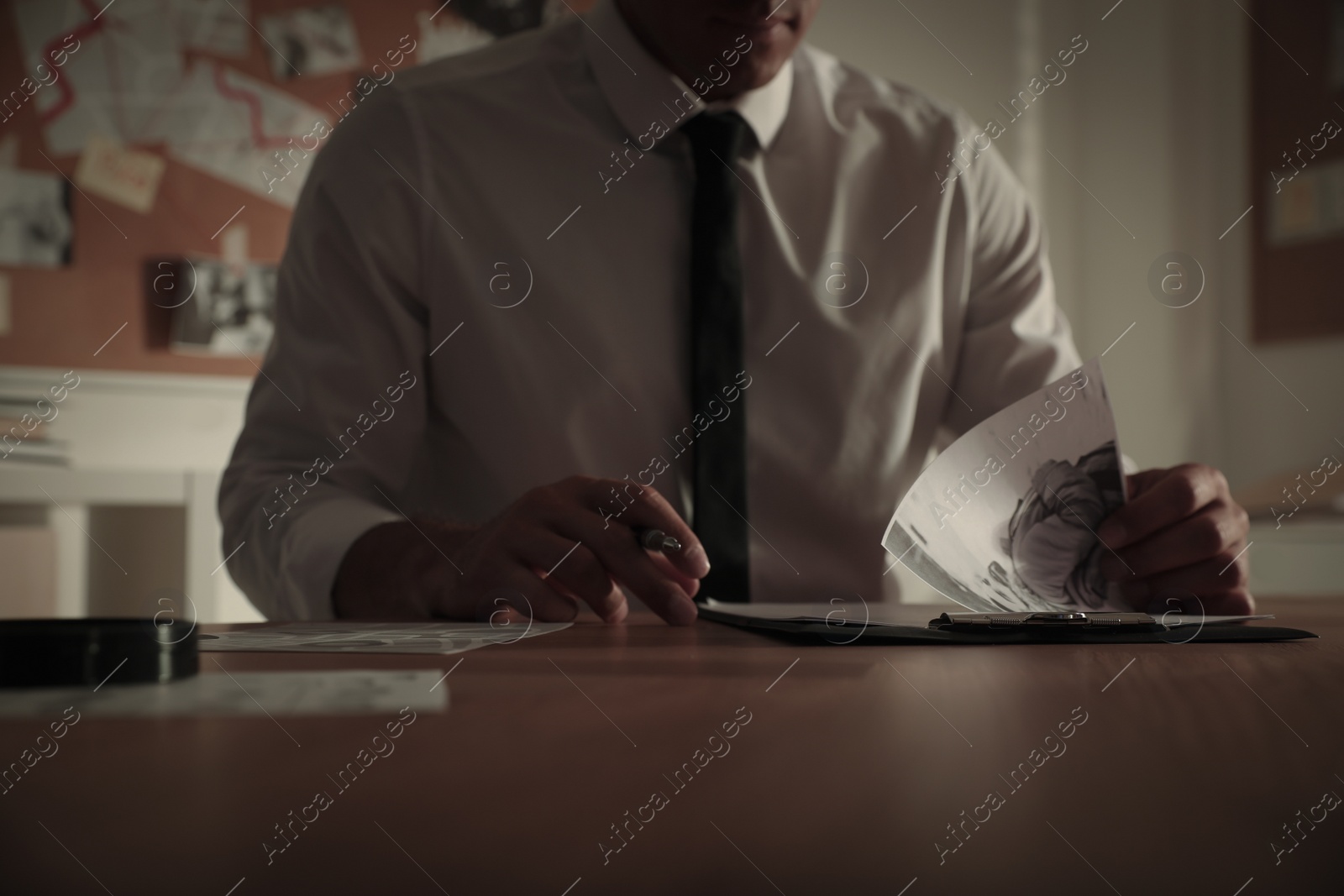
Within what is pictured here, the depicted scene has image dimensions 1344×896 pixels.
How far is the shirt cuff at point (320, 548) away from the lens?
0.82 metres

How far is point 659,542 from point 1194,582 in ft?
1.20

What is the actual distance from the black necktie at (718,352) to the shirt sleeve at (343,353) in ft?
0.93

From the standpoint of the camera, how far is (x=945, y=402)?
46.9 inches

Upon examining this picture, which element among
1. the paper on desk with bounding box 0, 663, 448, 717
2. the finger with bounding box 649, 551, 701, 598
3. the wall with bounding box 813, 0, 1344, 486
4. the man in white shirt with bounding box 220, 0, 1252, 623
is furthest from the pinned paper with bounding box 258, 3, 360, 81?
the paper on desk with bounding box 0, 663, 448, 717

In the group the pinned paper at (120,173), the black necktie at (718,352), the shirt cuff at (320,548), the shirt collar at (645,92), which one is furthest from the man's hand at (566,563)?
the pinned paper at (120,173)

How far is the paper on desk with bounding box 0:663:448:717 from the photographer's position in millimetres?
283

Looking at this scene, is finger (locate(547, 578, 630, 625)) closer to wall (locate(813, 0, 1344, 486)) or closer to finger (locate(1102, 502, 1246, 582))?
finger (locate(1102, 502, 1246, 582))

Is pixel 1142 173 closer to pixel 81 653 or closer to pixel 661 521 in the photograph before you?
pixel 661 521

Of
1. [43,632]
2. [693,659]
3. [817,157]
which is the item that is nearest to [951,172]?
[817,157]

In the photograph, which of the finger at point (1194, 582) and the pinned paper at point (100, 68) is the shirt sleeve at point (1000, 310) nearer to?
the finger at point (1194, 582)

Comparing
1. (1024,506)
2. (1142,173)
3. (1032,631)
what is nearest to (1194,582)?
(1024,506)

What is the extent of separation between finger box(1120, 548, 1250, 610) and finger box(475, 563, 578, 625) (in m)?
0.36

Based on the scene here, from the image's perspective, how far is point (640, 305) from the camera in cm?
106

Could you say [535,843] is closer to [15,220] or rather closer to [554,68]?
[554,68]
